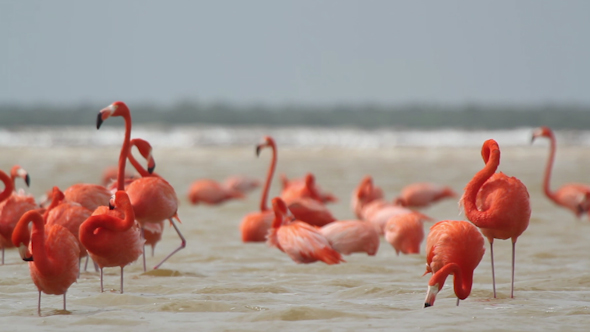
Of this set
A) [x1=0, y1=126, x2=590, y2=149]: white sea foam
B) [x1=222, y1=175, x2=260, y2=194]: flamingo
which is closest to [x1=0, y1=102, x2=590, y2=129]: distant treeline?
[x1=0, y1=126, x2=590, y2=149]: white sea foam

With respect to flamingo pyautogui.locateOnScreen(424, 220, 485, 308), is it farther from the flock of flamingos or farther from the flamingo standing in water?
the flamingo standing in water

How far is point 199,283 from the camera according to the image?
534cm

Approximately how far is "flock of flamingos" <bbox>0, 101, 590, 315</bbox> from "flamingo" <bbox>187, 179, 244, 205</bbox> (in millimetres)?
2570

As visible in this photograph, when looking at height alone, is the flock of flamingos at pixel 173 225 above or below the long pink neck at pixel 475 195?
below

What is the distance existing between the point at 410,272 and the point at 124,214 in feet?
7.31

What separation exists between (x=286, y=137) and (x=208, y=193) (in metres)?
22.5

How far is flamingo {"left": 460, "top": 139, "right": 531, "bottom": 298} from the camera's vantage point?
15.2 ft

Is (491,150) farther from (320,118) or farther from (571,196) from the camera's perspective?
(320,118)

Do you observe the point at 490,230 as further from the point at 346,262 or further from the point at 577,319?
the point at 346,262

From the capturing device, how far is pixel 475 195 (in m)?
4.70

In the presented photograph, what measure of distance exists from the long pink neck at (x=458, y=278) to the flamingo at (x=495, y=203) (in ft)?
0.90

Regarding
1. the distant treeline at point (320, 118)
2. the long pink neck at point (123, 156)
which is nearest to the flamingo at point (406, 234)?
the long pink neck at point (123, 156)

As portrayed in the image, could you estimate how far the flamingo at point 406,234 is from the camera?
667 centimetres

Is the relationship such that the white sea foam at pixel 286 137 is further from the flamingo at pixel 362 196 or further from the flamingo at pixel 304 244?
the flamingo at pixel 304 244
